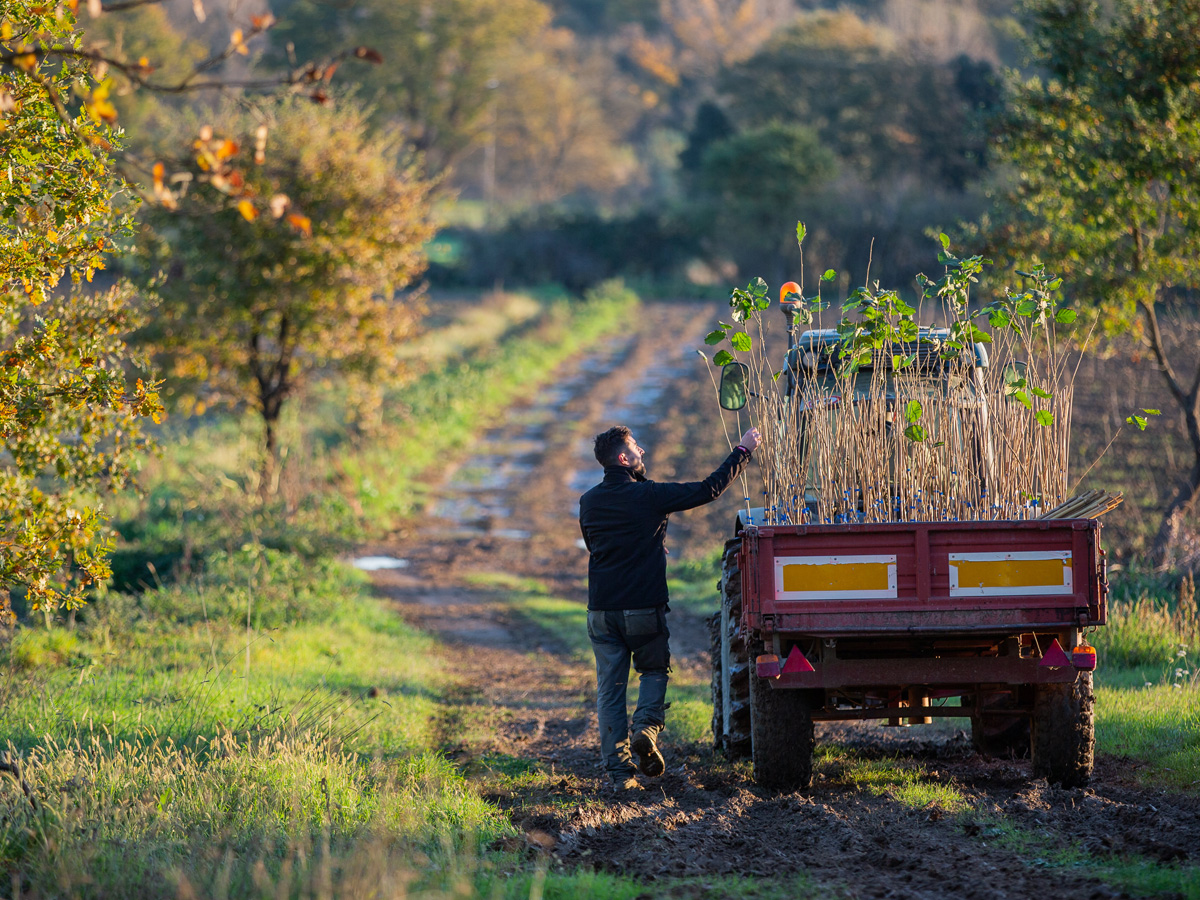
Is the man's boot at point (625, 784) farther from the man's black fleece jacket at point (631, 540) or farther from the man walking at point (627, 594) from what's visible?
the man's black fleece jacket at point (631, 540)

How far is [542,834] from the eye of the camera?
5.52 meters

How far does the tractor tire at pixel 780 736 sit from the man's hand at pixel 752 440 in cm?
108

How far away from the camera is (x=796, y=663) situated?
6.03 meters

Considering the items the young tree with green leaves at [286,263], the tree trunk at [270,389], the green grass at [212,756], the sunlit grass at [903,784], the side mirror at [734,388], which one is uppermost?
the young tree with green leaves at [286,263]

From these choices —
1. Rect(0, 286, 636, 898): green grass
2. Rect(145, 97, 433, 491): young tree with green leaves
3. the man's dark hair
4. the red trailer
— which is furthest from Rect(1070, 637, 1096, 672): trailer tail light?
Rect(145, 97, 433, 491): young tree with green leaves

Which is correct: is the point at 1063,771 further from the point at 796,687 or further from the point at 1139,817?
the point at 796,687

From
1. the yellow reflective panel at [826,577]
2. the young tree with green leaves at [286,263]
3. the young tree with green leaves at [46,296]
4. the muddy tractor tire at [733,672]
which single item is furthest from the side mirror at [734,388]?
the young tree with green leaves at [286,263]

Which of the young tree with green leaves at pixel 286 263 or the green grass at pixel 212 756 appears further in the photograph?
the young tree with green leaves at pixel 286 263

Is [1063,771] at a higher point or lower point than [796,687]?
lower

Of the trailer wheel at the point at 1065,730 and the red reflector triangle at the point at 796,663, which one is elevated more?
the red reflector triangle at the point at 796,663

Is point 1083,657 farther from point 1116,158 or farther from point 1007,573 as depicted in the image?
point 1116,158

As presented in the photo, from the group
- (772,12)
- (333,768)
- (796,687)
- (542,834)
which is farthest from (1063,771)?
(772,12)

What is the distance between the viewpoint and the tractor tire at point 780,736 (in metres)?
6.37

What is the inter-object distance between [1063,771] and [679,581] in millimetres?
7809
